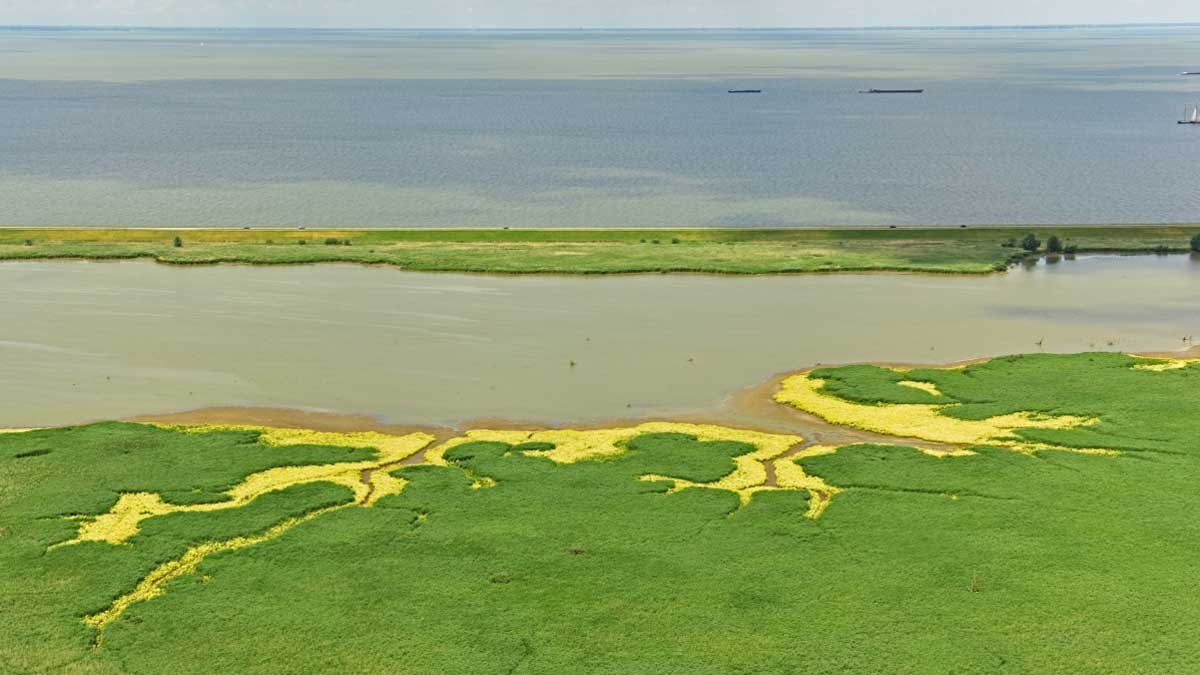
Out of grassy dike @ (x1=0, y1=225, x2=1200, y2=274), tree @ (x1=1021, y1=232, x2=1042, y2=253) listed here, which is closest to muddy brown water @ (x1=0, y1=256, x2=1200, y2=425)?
grassy dike @ (x1=0, y1=225, x2=1200, y2=274)

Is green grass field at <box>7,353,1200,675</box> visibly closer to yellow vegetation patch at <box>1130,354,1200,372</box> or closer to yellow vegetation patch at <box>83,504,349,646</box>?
yellow vegetation patch at <box>83,504,349,646</box>

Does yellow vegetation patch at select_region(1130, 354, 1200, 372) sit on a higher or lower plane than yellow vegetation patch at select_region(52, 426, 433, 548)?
higher

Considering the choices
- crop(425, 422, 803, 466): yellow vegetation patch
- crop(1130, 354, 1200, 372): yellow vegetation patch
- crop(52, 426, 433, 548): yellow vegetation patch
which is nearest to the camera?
crop(52, 426, 433, 548): yellow vegetation patch

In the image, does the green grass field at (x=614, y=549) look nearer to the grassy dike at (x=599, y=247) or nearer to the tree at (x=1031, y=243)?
the grassy dike at (x=599, y=247)

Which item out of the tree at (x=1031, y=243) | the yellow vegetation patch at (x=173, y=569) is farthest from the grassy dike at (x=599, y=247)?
the yellow vegetation patch at (x=173, y=569)

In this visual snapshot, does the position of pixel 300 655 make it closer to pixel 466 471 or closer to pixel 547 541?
pixel 547 541

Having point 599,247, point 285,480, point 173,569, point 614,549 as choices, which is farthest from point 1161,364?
point 173,569

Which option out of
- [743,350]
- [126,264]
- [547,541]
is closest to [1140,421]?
[743,350]
